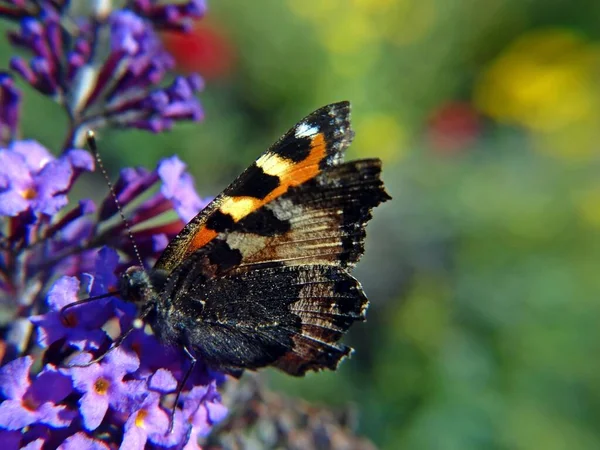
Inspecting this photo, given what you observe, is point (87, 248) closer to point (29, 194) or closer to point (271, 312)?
point (29, 194)

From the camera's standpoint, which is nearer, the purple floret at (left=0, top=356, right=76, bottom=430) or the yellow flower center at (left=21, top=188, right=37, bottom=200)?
the purple floret at (left=0, top=356, right=76, bottom=430)

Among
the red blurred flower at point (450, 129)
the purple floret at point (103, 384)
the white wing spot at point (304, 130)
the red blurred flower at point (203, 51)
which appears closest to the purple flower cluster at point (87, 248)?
the purple floret at point (103, 384)

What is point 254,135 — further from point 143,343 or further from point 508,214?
point 143,343

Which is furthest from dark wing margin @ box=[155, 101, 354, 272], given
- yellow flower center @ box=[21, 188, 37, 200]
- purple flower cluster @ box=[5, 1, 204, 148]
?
purple flower cluster @ box=[5, 1, 204, 148]

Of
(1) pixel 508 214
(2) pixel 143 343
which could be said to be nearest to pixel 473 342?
(1) pixel 508 214

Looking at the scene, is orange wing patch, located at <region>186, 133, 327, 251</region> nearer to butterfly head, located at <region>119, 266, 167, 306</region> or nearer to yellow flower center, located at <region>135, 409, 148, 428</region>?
butterfly head, located at <region>119, 266, 167, 306</region>

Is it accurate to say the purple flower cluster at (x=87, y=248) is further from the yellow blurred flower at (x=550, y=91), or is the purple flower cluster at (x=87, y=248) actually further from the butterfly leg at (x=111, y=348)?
the yellow blurred flower at (x=550, y=91)
